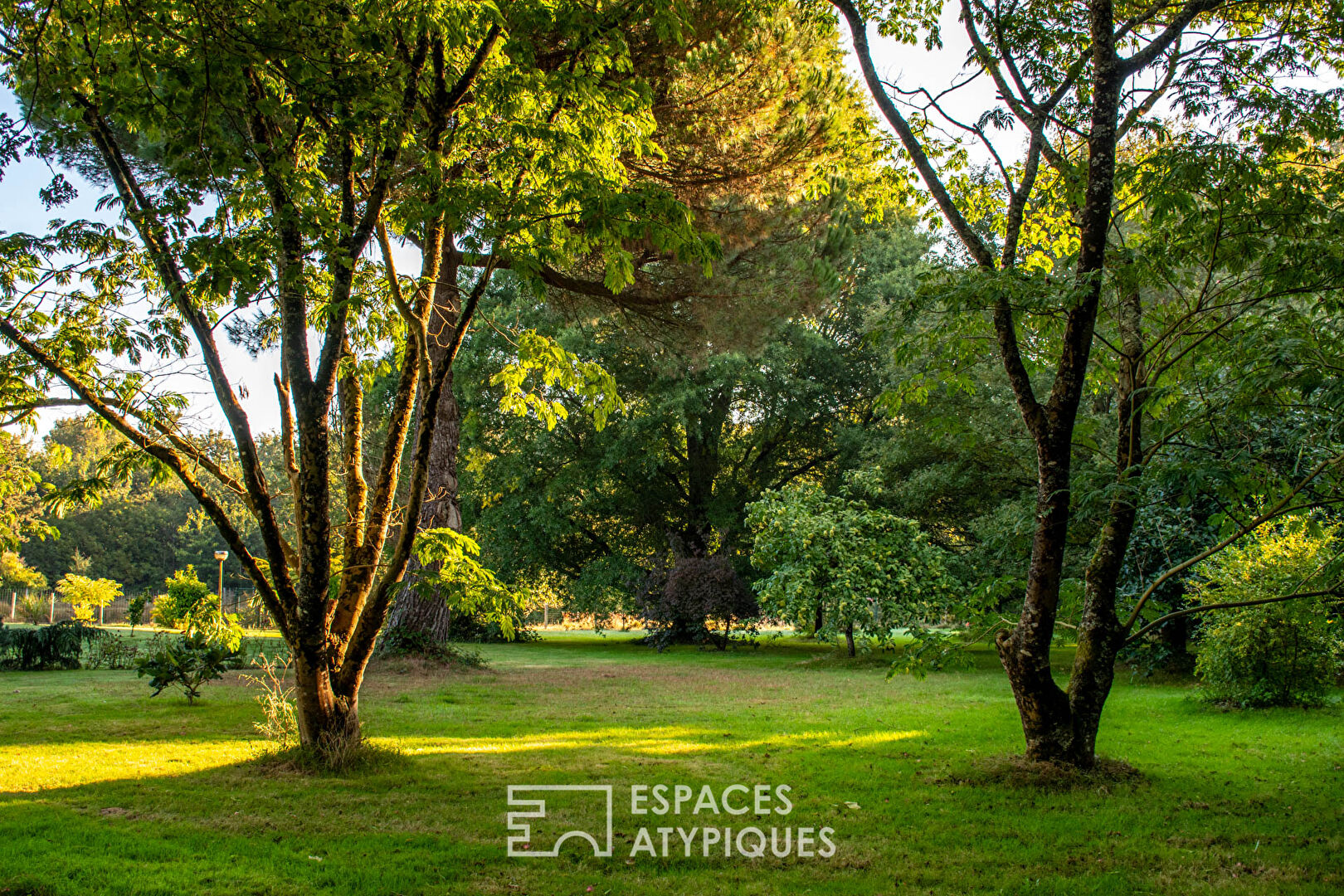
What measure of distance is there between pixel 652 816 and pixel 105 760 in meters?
4.54

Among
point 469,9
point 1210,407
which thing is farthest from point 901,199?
point 469,9

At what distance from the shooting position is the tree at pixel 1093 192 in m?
5.38

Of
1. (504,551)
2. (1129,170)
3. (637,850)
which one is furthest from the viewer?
(504,551)

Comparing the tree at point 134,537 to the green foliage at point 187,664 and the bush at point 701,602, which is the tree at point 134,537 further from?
the green foliage at point 187,664

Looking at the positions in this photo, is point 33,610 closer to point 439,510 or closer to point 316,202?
point 439,510

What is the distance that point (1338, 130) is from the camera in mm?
5535

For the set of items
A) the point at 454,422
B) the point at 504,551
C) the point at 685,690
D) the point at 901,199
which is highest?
the point at 901,199

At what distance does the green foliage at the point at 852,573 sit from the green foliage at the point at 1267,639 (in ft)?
21.1

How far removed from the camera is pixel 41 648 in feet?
48.3

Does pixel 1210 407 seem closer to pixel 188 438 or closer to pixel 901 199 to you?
pixel 901 199

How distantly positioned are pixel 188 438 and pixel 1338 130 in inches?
323

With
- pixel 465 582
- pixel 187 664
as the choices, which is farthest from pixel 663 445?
pixel 465 582

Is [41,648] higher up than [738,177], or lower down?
lower down

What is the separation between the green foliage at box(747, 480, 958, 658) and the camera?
1587cm
